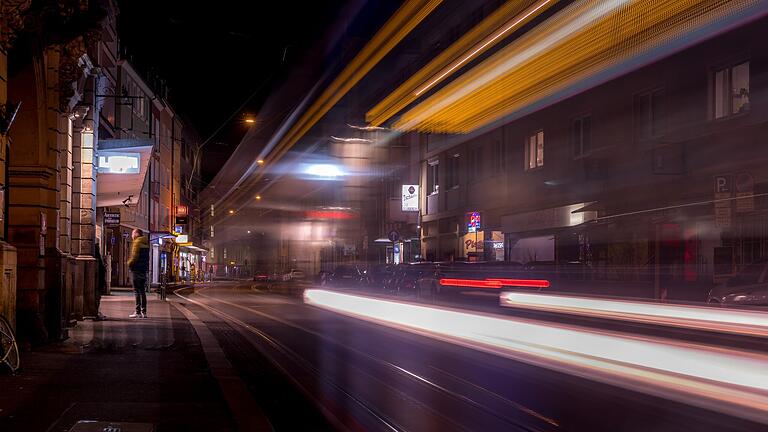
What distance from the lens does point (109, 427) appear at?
6535mm

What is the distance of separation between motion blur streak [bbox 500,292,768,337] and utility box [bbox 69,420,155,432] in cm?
783

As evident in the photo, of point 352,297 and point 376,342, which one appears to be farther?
point 352,297

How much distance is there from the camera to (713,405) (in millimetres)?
8188

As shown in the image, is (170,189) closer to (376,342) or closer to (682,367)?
(376,342)

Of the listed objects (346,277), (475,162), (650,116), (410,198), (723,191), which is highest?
(650,116)

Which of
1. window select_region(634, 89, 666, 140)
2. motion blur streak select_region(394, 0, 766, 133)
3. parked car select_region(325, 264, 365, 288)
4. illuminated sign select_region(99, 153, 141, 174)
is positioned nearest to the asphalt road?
motion blur streak select_region(394, 0, 766, 133)

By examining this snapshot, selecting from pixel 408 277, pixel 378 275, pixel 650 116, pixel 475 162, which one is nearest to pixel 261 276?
pixel 408 277

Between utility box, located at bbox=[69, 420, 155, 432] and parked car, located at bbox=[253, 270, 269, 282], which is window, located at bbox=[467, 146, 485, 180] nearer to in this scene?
utility box, located at bbox=[69, 420, 155, 432]

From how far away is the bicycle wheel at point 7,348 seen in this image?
30.5 feet

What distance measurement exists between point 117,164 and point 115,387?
17.0m

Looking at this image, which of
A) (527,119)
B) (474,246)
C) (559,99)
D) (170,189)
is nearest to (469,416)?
(559,99)

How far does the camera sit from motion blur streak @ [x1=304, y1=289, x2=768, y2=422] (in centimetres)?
796

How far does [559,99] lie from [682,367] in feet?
15.1

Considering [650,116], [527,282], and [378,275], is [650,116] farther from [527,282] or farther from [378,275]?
[378,275]
